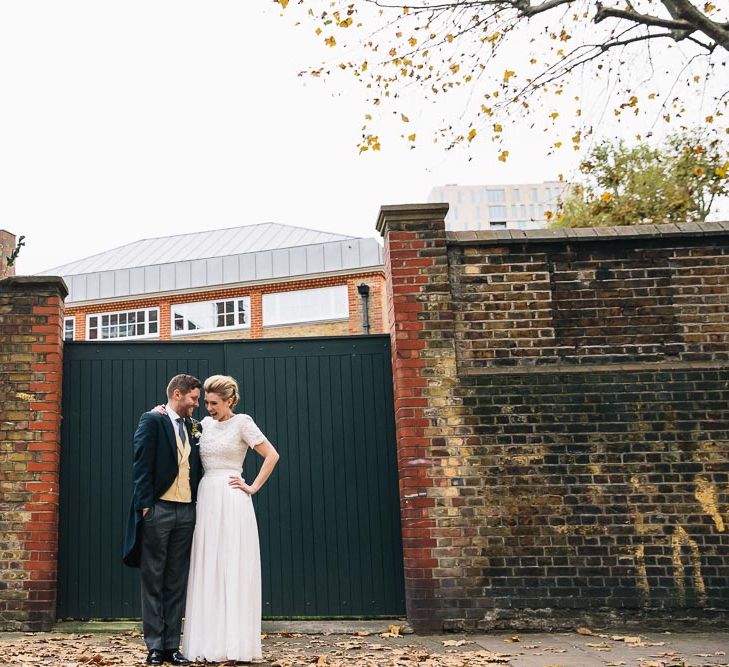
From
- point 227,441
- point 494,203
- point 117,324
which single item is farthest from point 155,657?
point 494,203

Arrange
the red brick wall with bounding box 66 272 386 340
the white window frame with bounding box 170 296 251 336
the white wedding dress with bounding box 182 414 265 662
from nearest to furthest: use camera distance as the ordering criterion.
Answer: the white wedding dress with bounding box 182 414 265 662 < the red brick wall with bounding box 66 272 386 340 < the white window frame with bounding box 170 296 251 336

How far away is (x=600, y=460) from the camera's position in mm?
6777

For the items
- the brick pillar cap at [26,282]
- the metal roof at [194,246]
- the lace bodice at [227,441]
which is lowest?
the lace bodice at [227,441]

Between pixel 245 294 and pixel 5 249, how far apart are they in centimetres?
2258

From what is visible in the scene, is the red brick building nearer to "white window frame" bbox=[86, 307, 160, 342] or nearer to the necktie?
"white window frame" bbox=[86, 307, 160, 342]

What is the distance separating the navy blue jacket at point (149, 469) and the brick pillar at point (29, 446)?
5.56 feet

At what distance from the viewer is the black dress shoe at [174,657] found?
538 centimetres

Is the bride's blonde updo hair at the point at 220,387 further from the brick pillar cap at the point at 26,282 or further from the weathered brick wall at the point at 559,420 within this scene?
the brick pillar cap at the point at 26,282

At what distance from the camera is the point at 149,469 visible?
5.48 meters

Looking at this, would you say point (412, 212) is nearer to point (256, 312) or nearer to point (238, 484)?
point (238, 484)

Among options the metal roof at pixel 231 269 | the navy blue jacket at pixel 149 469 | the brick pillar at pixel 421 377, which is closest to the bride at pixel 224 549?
the navy blue jacket at pixel 149 469

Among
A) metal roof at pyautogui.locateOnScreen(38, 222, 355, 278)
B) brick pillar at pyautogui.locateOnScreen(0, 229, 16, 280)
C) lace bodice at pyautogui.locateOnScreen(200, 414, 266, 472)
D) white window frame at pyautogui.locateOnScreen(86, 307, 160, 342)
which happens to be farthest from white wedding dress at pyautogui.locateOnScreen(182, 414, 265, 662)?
metal roof at pyautogui.locateOnScreen(38, 222, 355, 278)

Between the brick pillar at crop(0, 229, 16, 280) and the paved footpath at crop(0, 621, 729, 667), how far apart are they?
3796mm

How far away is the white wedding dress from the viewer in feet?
17.7
